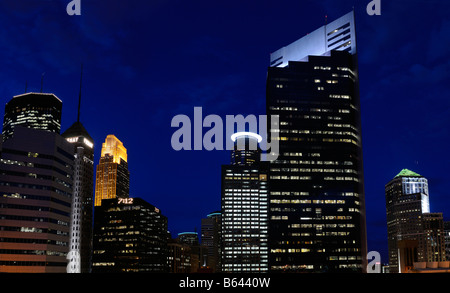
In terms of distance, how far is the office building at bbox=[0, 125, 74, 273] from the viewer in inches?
5404

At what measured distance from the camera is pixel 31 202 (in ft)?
466

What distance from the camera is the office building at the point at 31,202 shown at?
13725 centimetres

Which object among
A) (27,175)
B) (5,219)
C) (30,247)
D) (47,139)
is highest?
(47,139)
